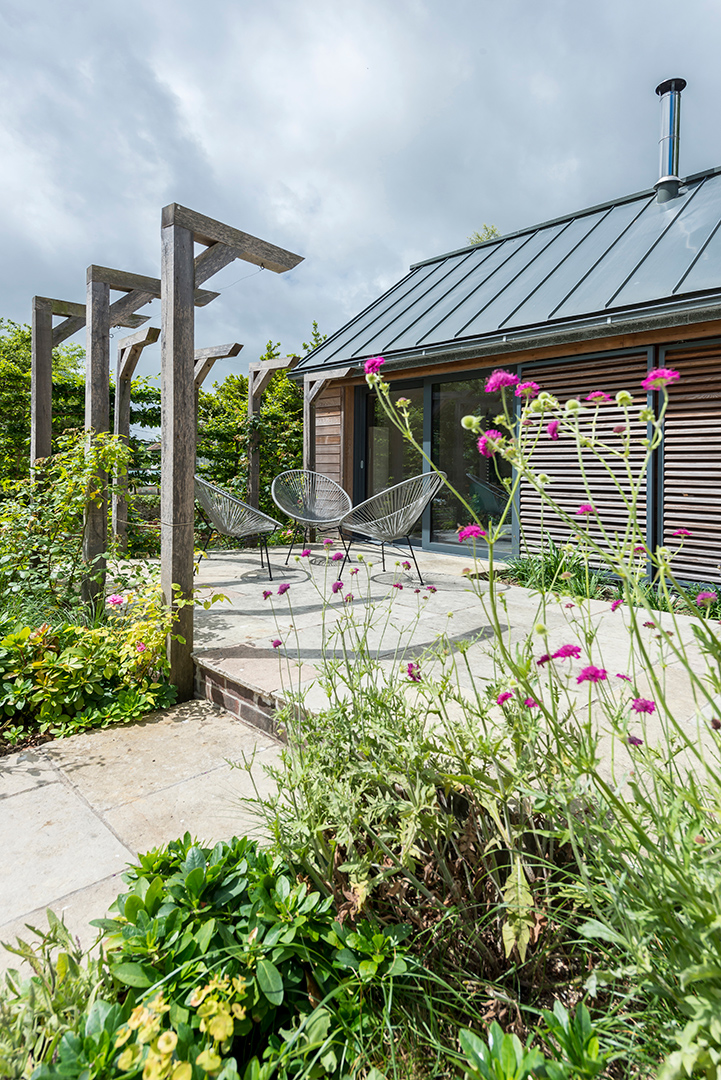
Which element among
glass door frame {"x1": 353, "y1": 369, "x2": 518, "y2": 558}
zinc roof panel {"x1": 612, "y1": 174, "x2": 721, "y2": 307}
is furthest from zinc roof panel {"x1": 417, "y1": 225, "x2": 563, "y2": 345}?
zinc roof panel {"x1": 612, "y1": 174, "x2": 721, "y2": 307}

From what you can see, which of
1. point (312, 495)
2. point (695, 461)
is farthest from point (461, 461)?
point (695, 461)

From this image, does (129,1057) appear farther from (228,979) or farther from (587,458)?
(587,458)

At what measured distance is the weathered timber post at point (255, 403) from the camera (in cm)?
750

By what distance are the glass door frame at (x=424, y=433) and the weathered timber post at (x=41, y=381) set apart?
3356 millimetres

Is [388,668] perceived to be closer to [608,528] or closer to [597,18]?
[608,528]

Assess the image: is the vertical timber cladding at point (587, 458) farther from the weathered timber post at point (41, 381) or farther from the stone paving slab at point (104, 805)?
the weathered timber post at point (41, 381)

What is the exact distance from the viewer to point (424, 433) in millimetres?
6672

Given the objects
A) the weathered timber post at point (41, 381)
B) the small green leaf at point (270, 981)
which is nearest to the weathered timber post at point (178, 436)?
the small green leaf at point (270, 981)

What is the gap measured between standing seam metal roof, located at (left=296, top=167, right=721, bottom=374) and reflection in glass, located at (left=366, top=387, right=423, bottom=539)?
80 centimetres

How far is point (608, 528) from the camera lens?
524cm

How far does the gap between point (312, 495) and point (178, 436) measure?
3883 millimetres

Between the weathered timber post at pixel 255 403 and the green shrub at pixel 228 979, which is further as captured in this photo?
the weathered timber post at pixel 255 403

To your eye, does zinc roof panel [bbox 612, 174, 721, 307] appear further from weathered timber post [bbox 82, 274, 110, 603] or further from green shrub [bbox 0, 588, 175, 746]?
green shrub [bbox 0, 588, 175, 746]

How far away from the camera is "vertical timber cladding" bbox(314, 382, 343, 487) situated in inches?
298
